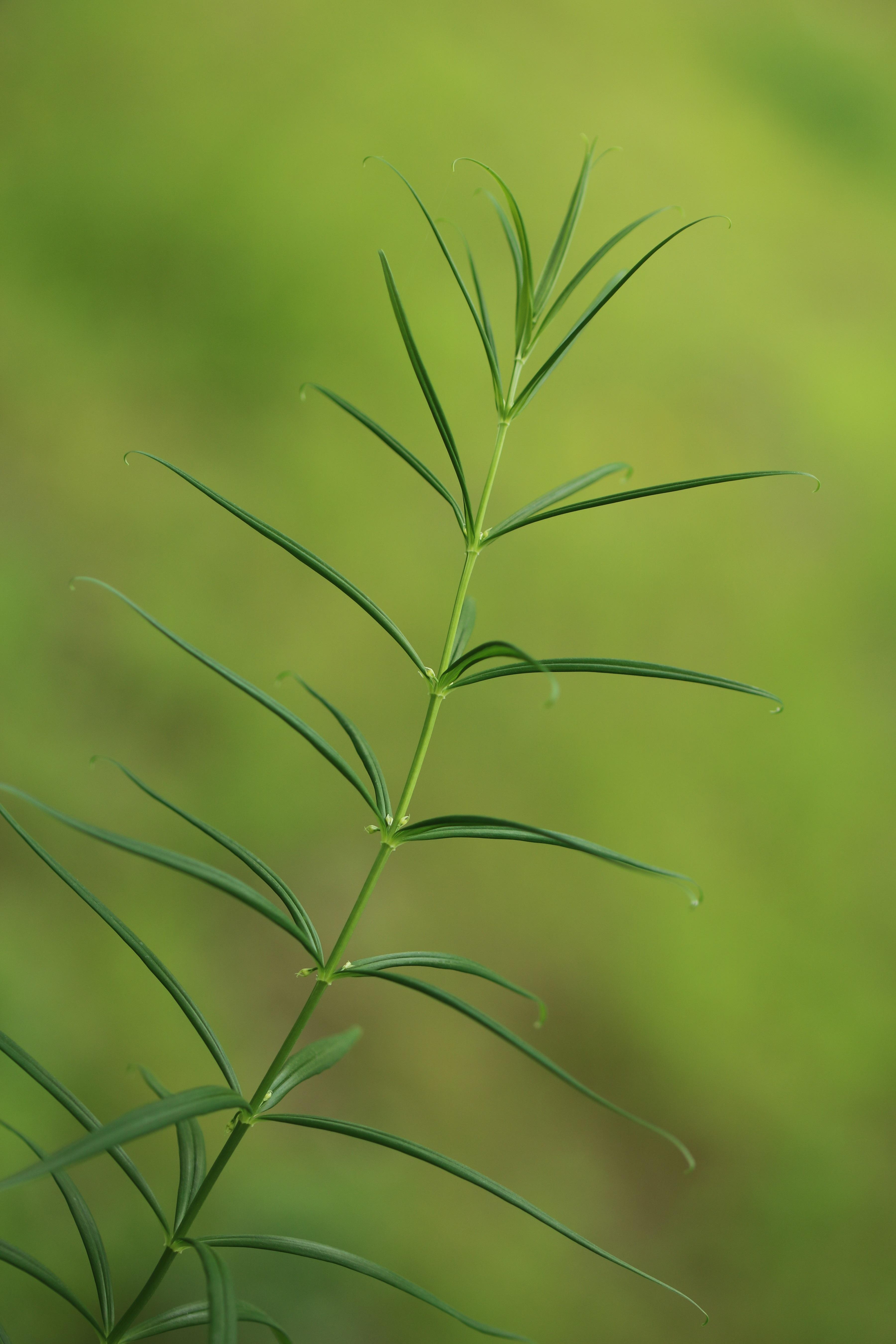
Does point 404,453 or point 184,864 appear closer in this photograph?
point 184,864

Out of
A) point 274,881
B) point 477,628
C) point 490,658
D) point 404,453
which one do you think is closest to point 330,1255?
point 274,881

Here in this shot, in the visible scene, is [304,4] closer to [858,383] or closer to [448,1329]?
[858,383]

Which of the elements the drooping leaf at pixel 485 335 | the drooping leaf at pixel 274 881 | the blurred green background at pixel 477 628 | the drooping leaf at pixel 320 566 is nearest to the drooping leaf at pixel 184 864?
the drooping leaf at pixel 274 881

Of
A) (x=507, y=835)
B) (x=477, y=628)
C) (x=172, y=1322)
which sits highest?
(x=477, y=628)

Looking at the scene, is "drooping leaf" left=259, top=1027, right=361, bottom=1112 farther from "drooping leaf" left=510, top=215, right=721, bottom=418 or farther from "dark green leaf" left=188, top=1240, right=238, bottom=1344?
"drooping leaf" left=510, top=215, right=721, bottom=418

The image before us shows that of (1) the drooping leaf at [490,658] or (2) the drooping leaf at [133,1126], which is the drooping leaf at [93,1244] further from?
(1) the drooping leaf at [490,658]

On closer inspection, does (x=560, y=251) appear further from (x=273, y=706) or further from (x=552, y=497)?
(x=273, y=706)
